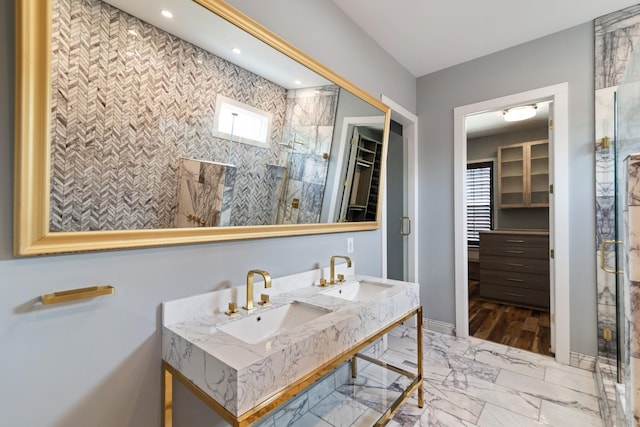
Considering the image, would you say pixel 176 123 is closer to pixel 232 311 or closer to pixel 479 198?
pixel 232 311

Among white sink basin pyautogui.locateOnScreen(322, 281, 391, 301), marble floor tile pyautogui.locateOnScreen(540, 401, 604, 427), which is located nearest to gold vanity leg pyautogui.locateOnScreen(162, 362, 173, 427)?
white sink basin pyautogui.locateOnScreen(322, 281, 391, 301)

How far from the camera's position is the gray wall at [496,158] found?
14.1ft

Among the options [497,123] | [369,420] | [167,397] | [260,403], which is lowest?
[369,420]

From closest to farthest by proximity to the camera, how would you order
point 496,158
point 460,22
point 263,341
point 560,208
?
point 263,341, point 460,22, point 560,208, point 496,158

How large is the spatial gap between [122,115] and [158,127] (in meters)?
0.12

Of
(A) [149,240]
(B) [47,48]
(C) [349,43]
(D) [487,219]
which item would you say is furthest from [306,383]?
(D) [487,219]

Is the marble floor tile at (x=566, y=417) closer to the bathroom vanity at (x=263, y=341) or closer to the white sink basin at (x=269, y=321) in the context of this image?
the bathroom vanity at (x=263, y=341)

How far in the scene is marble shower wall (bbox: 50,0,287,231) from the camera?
88 centimetres

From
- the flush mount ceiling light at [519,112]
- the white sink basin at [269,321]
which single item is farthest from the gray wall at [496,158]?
the white sink basin at [269,321]

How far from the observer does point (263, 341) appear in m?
1.01

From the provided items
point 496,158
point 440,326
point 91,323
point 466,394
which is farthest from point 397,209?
point 91,323

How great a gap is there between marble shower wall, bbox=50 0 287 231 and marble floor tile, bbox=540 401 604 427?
2398 millimetres

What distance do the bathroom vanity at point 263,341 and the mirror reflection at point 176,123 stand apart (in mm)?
391

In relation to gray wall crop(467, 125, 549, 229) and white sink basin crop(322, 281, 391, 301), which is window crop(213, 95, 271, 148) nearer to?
white sink basin crop(322, 281, 391, 301)
